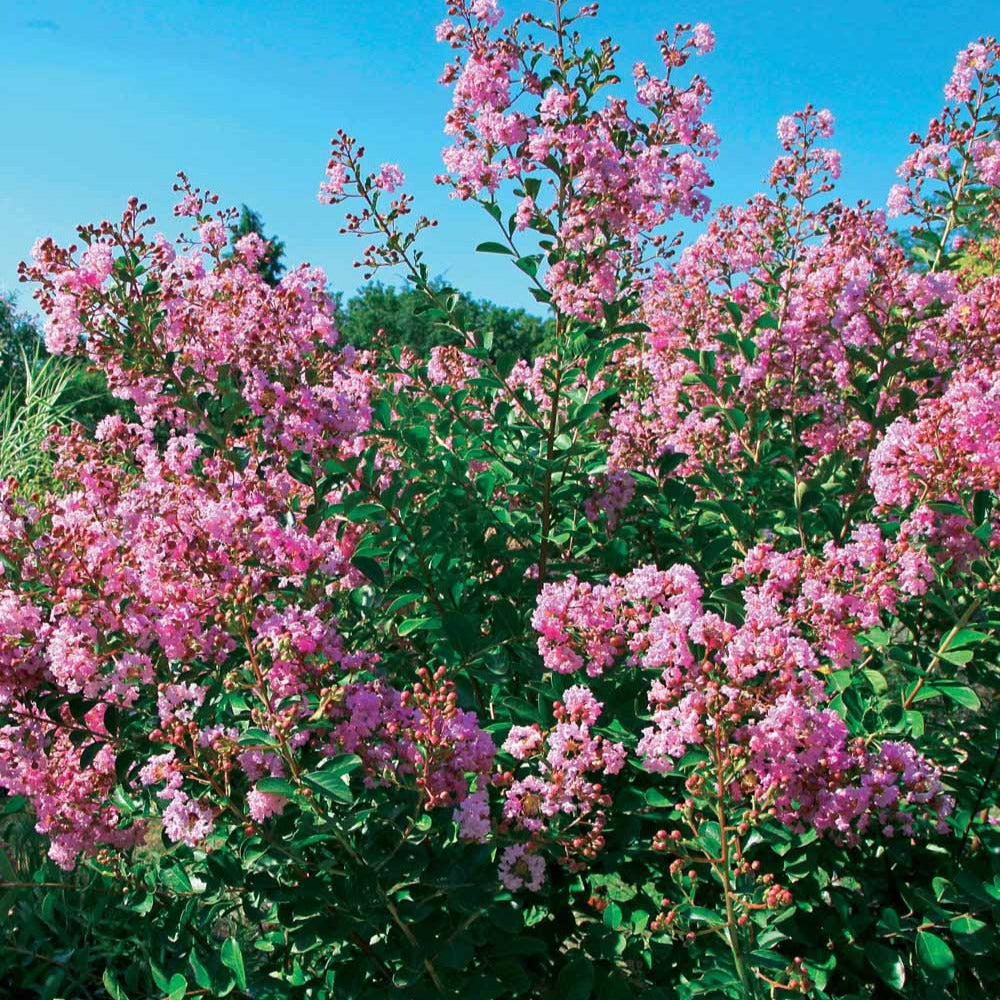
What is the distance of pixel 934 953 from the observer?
6.18ft

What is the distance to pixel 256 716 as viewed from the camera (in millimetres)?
1653

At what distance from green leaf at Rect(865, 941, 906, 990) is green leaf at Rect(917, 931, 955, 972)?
5 centimetres

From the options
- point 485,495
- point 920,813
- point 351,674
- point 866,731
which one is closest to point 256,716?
point 351,674

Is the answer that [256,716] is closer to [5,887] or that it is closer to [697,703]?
[697,703]

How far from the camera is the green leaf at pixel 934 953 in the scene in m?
1.87

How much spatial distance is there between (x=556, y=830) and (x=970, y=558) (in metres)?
1.14

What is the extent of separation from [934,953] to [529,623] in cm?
109

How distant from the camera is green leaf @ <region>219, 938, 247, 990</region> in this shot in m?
1.88

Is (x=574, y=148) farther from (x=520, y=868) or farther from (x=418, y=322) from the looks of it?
(x=418, y=322)

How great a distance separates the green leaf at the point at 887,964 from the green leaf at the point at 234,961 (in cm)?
125

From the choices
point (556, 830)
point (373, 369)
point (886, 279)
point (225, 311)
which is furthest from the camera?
point (373, 369)

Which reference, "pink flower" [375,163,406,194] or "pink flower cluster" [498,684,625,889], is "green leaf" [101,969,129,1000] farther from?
"pink flower" [375,163,406,194]

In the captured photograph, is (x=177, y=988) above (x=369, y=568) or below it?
below

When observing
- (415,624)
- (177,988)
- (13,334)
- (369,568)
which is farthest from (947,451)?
(13,334)
